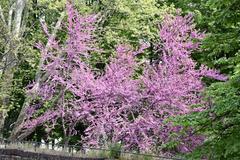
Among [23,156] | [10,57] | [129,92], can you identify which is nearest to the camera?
[23,156]

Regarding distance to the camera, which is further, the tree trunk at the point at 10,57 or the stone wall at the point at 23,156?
the tree trunk at the point at 10,57

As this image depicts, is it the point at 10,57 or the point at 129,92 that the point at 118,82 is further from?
the point at 10,57

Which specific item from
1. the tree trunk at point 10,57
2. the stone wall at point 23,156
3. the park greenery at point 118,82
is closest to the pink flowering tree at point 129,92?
the park greenery at point 118,82

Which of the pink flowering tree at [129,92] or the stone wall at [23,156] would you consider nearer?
the stone wall at [23,156]

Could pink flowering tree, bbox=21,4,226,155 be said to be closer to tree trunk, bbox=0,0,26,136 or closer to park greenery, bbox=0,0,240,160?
park greenery, bbox=0,0,240,160

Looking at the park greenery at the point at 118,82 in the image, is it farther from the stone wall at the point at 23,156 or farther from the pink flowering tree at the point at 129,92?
the stone wall at the point at 23,156

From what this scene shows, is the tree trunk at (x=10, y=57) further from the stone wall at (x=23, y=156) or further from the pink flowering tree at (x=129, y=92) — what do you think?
the stone wall at (x=23, y=156)

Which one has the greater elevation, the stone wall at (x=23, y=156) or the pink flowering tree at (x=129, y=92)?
the pink flowering tree at (x=129, y=92)

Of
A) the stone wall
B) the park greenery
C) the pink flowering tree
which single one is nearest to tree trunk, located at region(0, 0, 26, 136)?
the park greenery

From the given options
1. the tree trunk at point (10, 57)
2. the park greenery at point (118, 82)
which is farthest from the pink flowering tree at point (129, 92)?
the tree trunk at point (10, 57)

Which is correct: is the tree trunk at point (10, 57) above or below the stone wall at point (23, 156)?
above

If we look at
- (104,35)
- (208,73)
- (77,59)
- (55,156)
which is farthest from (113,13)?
(55,156)

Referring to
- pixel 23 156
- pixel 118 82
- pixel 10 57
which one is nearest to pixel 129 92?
pixel 118 82

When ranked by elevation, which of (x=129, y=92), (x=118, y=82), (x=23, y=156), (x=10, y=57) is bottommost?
(x=23, y=156)
